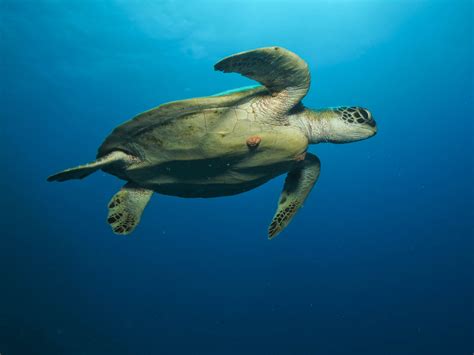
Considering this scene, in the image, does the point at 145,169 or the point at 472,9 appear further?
the point at 472,9

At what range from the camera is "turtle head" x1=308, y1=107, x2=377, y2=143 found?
3.55 m

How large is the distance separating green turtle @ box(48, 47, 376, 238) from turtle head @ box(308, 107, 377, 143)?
11mm

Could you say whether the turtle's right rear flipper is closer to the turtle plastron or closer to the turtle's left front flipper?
the turtle plastron

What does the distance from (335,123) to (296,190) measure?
3.64 ft

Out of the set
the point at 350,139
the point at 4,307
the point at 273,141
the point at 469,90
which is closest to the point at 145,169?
the point at 273,141

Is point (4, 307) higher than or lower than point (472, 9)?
lower

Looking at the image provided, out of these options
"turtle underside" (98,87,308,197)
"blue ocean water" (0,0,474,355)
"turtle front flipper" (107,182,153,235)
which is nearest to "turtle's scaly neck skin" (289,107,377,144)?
"turtle underside" (98,87,308,197)

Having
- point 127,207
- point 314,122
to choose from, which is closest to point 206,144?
point 314,122

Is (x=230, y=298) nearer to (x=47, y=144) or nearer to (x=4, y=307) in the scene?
(x=4, y=307)

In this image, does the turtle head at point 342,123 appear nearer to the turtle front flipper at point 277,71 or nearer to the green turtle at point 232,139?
the green turtle at point 232,139

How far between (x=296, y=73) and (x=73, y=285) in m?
29.5

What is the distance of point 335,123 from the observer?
3643 millimetres

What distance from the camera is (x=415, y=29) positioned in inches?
760

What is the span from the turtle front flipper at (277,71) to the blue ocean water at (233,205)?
604 inches
